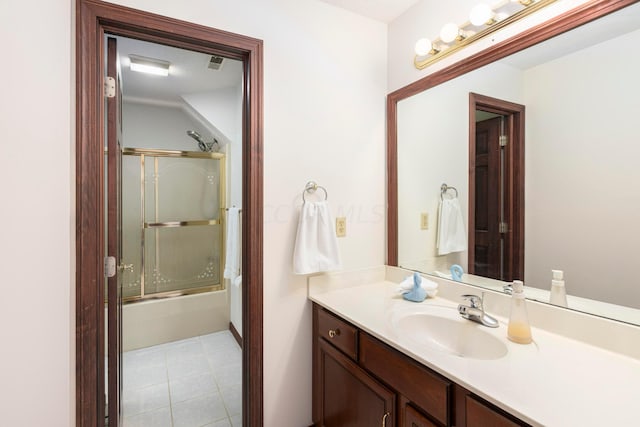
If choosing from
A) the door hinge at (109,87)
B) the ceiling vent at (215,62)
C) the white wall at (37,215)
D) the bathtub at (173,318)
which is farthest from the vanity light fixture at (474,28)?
the bathtub at (173,318)

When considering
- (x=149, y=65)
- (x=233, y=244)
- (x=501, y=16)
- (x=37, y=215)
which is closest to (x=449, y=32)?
(x=501, y=16)

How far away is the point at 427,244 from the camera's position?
162 centimetres

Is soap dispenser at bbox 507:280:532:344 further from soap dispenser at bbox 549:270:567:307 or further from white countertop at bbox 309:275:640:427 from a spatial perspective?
soap dispenser at bbox 549:270:567:307

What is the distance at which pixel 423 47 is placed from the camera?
1.46 metres

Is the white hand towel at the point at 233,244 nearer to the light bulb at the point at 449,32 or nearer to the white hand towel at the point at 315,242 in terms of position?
the white hand towel at the point at 315,242

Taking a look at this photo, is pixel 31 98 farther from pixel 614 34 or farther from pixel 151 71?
pixel 614 34

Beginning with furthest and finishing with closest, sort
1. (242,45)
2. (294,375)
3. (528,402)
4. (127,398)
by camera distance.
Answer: (127,398), (294,375), (242,45), (528,402)

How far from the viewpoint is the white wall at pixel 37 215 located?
0.93 meters

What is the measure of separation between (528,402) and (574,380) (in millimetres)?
210

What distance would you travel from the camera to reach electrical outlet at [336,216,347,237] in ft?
5.37

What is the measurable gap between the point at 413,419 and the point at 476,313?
1.51ft

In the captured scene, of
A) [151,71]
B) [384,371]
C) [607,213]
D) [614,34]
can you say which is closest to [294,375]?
[384,371]

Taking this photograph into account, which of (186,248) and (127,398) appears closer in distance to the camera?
(127,398)

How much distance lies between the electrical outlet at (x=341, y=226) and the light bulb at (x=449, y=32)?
3.20 feet
